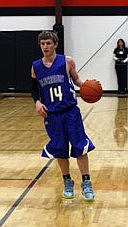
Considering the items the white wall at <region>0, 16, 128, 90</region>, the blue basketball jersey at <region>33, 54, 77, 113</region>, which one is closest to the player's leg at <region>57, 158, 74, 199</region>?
the blue basketball jersey at <region>33, 54, 77, 113</region>

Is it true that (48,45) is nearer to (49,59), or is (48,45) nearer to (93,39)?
(49,59)

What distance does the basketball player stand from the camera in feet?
15.3

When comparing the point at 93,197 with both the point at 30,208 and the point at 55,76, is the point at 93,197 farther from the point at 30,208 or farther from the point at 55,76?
the point at 55,76

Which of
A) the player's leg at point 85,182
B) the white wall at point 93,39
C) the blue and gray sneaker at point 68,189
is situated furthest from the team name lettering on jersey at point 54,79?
the white wall at point 93,39

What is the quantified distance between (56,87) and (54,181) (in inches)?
49.1

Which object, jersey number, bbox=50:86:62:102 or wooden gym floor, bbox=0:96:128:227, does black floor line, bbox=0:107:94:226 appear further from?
jersey number, bbox=50:86:62:102

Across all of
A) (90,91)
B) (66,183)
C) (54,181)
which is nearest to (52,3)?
(54,181)

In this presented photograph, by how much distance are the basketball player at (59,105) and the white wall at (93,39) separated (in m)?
10.5

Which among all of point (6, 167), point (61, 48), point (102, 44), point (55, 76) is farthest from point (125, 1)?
point (55, 76)

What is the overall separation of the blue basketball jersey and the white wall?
10.5m

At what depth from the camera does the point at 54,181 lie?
5469mm

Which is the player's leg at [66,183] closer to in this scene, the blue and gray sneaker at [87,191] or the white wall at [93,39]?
the blue and gray sneaker at [87,191]

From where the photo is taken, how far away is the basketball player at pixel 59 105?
466 centimetres

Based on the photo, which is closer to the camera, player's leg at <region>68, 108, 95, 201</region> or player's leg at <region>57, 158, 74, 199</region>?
player's leg at <region>68, 108, 95, 201</region>
